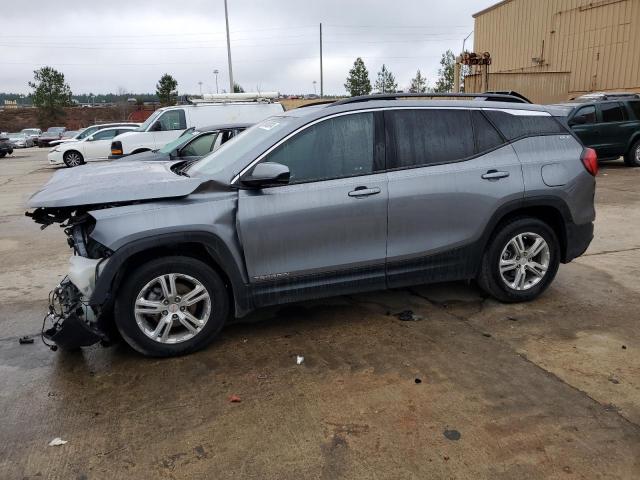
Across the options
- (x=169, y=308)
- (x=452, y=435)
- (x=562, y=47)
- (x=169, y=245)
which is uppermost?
(x=562, y=47)

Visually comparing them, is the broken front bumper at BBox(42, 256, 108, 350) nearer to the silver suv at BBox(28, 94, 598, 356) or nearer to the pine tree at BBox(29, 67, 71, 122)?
the silver suv at BBox(28, 94, 598, 356)

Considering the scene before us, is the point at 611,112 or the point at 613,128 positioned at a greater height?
the point at 611,112

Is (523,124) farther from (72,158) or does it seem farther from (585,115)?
(72,158)

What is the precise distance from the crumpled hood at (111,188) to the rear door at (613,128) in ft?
42.4

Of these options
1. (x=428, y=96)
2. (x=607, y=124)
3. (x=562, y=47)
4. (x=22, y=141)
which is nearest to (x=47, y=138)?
(x=22, y=141)

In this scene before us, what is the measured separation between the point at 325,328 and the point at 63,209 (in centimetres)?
216

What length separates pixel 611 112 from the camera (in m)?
13.7

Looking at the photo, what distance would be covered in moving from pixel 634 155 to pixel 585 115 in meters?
1.91

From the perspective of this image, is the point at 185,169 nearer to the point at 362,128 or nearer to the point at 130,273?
the point at 130,273

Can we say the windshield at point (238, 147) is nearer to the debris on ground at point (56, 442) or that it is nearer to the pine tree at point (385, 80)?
the debris on ground at point (56, 442)

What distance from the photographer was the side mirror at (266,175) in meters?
3.72

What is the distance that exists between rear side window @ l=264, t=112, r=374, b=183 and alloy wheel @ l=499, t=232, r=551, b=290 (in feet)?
4.95

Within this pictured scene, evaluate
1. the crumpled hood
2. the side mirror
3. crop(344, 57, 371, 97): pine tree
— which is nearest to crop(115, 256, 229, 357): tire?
the crumpled hood

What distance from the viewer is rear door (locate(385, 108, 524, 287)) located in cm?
418
